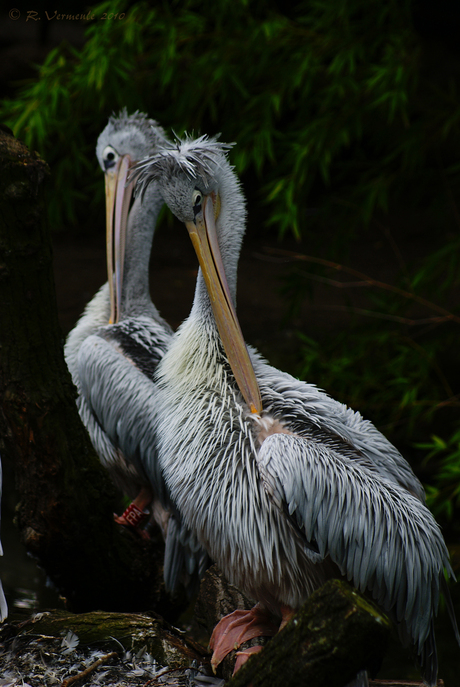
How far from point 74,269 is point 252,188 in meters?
2.73

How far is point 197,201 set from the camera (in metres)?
2.14

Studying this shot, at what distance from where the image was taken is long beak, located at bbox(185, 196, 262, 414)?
1965mm

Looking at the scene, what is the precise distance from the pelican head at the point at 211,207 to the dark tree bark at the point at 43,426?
1.42 feet

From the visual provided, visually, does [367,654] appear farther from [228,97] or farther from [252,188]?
[252,188]

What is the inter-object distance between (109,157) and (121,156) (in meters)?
0.08

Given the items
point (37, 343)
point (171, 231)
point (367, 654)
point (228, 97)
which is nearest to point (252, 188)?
point (171, 231)

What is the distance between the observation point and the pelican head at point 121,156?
3408mm

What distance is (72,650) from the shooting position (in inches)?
77.4

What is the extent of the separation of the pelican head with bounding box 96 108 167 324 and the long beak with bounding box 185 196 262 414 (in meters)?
1.29

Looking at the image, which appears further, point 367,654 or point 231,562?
point 231,562

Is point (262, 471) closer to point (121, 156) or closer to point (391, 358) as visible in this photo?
point (121, 156)

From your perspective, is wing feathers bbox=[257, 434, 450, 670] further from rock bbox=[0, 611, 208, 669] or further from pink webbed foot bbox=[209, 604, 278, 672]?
rock bbox=[0, 611, 208, 669]

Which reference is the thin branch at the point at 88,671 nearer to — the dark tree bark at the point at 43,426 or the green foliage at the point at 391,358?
the dark tree bark at the point at 43,426

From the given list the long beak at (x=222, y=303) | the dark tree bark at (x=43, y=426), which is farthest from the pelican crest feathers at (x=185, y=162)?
the dark tree bark at (x=43, y=426)
